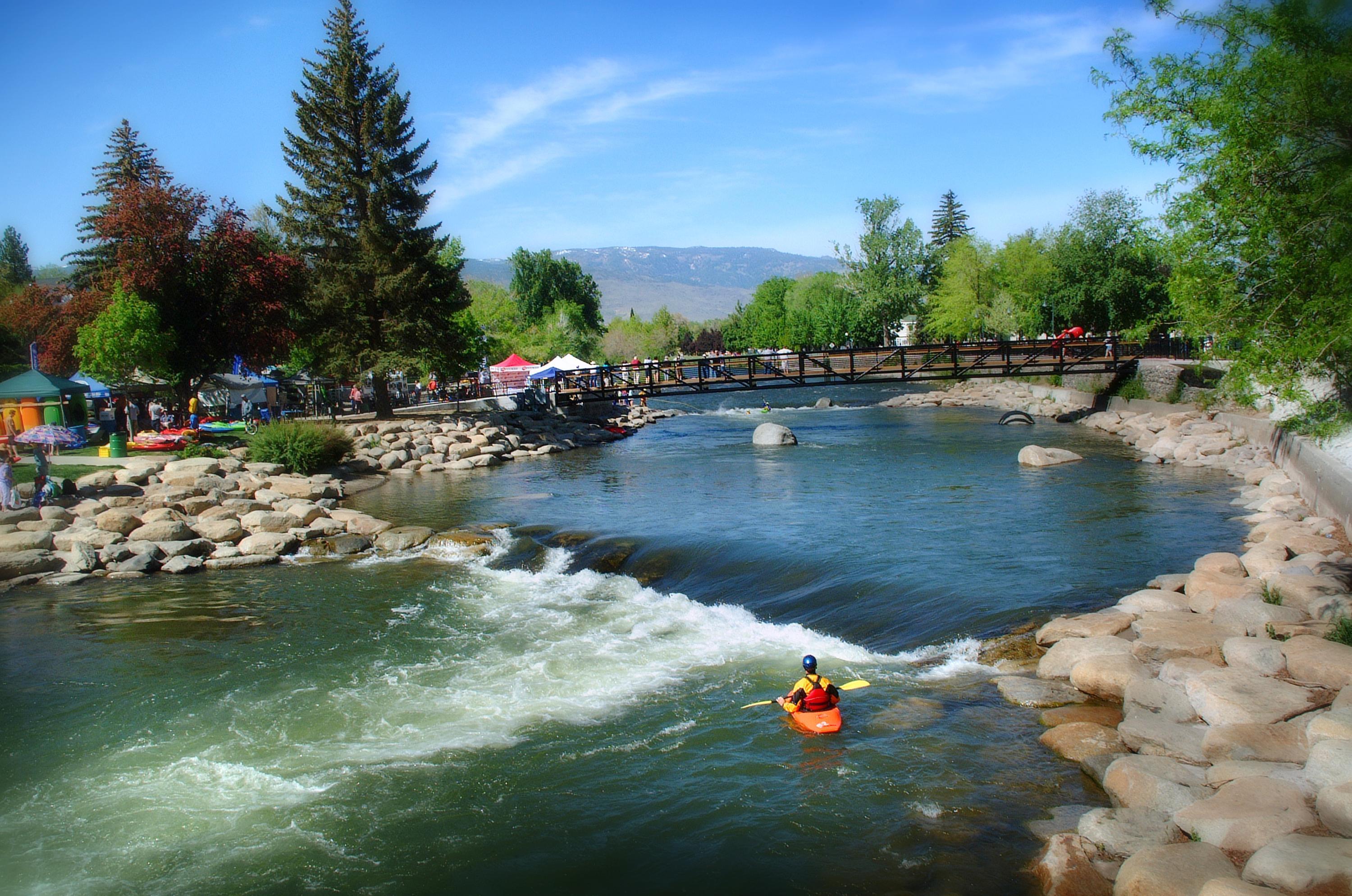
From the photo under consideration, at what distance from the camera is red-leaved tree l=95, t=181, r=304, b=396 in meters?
32.1

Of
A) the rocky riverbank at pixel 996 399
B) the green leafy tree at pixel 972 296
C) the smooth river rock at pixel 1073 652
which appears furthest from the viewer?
the green leafy tree at pixel 972 296

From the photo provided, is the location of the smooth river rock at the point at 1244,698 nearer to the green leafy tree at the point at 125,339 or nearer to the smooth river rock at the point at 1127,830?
the smooth river rock at the point at 1127,830

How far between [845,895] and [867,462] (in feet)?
79.7

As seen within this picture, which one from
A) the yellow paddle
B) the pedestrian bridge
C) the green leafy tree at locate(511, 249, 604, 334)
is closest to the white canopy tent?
the pedestrian bridge

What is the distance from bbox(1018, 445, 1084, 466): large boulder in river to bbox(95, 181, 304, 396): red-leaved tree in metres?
28.7

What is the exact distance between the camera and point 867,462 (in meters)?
30.2

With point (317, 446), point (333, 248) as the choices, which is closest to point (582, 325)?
point (333, 248)

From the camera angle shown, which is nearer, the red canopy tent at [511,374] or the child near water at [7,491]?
the child near water at [7,491]

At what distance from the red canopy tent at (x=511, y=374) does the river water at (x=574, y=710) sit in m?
36.5

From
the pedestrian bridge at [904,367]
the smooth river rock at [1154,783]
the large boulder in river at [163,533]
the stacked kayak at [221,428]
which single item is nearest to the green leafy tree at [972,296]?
the pedestrian bridge at [904,367]

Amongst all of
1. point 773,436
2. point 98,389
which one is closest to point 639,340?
point 773,436

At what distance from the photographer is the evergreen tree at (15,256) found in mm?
124750

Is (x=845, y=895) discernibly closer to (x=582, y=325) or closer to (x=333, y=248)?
(x=333, y=248)

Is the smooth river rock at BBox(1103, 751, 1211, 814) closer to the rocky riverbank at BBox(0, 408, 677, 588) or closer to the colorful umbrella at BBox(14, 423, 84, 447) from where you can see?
the rocky riverbank at BBox(0, 408, 677, 588)
